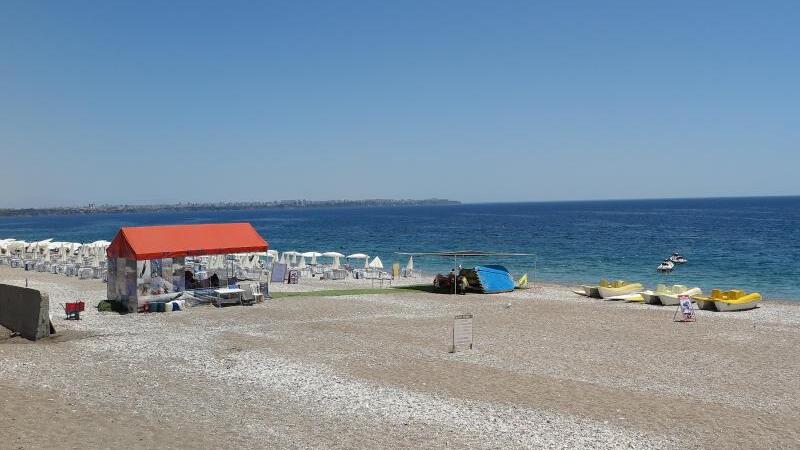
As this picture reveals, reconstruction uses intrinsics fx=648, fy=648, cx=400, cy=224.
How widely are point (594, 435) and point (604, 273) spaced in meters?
31.6

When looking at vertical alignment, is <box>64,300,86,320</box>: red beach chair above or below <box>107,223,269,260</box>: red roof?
below

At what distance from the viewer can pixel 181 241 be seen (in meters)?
22.8

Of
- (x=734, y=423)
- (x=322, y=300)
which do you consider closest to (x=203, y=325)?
(x=322, y=300)

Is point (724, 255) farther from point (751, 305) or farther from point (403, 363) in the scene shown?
point (403, 363)

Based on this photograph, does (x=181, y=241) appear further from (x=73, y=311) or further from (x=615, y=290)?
(x=615, y=290)

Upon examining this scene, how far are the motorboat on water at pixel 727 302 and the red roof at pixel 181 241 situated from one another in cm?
1606

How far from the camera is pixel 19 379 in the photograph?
486 inches

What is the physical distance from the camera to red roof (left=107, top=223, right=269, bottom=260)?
71.3 ft

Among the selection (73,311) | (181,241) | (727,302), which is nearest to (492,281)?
(727,302)

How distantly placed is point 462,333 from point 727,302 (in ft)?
39.7

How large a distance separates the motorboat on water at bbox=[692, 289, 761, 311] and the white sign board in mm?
11381

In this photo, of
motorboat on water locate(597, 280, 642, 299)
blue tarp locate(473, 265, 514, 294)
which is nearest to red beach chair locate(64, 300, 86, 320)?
blue tarp locate(473, 265, 514, 294)

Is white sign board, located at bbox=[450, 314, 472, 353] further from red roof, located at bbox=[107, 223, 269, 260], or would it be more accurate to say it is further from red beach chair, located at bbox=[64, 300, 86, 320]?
red beach chair, located at bbox=[64, 300, 86, 320]

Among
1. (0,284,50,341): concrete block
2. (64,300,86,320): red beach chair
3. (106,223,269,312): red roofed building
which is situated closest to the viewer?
(0,284,50,341): concrete block
